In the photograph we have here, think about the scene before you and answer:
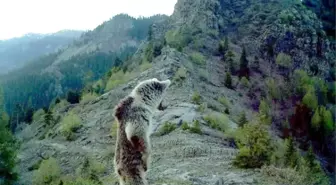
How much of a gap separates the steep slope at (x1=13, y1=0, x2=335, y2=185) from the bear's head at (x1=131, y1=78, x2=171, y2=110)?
13.8 meters

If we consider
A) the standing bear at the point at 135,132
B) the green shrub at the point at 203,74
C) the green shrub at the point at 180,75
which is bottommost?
the green shrub at the point at 203,74

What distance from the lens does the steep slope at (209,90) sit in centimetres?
2786

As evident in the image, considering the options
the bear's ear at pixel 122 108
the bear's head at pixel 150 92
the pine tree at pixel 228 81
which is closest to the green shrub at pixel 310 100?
the pine tree at pixel 228 81

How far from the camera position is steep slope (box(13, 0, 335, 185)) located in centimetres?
2786

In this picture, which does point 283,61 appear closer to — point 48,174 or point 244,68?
point 244,68

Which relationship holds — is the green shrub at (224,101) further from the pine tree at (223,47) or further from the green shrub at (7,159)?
the pine tree at (223,47)

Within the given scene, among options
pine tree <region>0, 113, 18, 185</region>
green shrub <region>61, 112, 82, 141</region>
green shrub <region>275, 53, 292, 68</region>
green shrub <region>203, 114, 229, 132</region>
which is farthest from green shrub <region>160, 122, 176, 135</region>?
green shrub <region>275, 53, 292, 68</region>

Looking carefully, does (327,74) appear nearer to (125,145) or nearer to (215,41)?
(215,41)

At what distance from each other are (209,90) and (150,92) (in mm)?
47042

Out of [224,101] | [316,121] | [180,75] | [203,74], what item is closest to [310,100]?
[316,121]

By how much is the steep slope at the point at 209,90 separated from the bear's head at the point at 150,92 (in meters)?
13.8

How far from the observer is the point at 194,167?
2417 cm

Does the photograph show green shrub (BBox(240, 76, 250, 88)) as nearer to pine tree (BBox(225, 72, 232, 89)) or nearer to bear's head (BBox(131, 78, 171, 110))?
pine tree (BBox(225, 72, 232, 89))

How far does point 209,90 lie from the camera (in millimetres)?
52938
